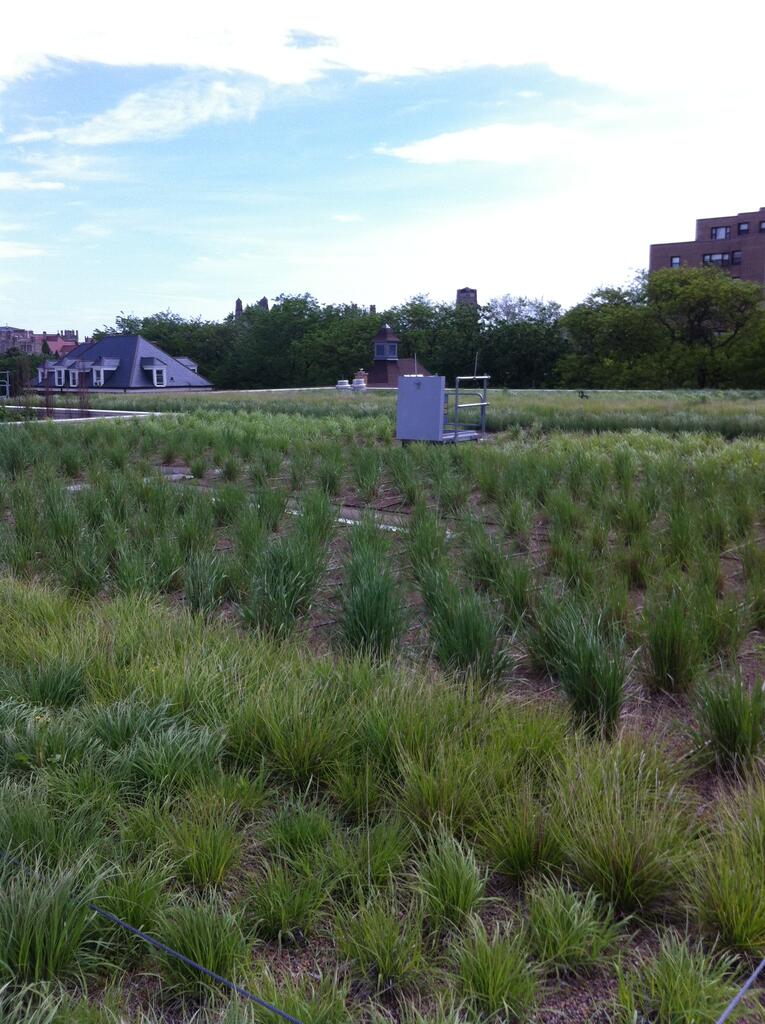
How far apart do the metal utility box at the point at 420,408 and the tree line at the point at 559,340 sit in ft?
117

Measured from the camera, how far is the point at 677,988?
6.47 feet

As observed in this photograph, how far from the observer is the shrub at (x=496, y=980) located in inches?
78.5

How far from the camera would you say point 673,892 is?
7.83ft

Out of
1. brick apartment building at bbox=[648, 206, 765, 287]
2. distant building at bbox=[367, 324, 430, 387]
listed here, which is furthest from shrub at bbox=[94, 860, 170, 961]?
brick apartment building at bbox=[648, 206, 765, 287]

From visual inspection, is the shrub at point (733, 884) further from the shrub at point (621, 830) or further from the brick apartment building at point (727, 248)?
the brick apartment building at point (727, 248)

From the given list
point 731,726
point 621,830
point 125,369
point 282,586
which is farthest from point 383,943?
point 125,369

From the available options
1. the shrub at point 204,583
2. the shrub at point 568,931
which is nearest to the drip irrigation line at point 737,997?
the shrub at point 568,931

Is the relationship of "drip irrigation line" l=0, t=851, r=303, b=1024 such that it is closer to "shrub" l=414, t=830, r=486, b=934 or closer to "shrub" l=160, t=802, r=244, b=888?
"shrub" l=160, t=802, r=244, b=888

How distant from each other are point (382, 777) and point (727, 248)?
84.4 metres

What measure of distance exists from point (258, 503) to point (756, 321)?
45.7m

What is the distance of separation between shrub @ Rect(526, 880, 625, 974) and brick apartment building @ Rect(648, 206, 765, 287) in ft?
265

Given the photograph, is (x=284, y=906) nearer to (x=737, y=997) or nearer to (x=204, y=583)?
(x=737, y=997)

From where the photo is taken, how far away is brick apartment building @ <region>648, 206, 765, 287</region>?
77500 millimetres

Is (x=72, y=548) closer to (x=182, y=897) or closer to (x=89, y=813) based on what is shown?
(x=89, y=813)
